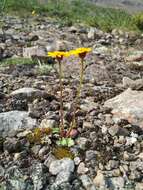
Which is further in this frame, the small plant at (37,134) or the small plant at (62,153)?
the small plant at (37,134)

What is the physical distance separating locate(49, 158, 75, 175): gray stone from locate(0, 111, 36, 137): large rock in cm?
88


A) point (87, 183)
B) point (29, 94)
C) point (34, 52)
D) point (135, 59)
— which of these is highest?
point (87, 183)

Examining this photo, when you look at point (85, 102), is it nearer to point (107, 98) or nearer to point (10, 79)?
point (107, 98)

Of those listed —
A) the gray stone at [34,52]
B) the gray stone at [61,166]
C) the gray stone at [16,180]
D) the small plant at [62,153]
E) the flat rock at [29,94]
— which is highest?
the gray stone at [61,166]

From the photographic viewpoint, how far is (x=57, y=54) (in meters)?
5.76

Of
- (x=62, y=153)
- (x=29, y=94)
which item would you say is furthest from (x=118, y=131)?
(x=29, y=94)

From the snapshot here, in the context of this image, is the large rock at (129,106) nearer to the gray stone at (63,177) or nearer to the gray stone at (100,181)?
the gray stone at (100,181)

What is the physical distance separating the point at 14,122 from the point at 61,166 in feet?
3.78

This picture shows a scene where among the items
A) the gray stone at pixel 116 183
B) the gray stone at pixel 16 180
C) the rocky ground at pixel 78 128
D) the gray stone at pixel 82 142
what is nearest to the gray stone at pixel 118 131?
the rocky ground at pixel 78 128

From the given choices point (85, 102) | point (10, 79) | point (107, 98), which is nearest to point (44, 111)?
point (85, 102)

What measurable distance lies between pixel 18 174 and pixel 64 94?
2.57 metres

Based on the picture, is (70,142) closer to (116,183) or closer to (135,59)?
(116,183)

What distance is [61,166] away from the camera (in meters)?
5.68

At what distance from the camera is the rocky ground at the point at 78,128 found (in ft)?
18.2
